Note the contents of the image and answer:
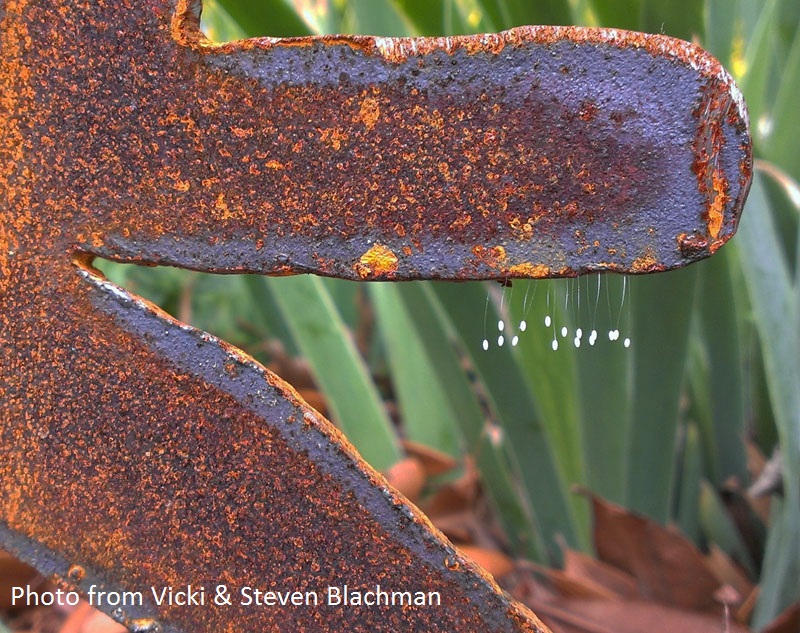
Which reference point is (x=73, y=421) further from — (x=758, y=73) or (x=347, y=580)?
(x=758, y=73)

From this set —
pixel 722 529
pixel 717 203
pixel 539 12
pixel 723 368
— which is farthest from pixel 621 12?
pixel 722 529

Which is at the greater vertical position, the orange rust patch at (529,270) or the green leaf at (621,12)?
the green leaf at (621,12)

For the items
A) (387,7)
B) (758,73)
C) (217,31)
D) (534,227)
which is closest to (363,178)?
(534,227)

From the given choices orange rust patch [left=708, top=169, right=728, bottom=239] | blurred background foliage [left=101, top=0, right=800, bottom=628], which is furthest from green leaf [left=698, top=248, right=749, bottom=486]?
orange rust patch [left=708, top=169, right=728, bottom=239]

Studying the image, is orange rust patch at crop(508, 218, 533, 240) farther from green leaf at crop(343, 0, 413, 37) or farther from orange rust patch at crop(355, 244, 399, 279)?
green leaf at crop(343, 0, 413, 37)

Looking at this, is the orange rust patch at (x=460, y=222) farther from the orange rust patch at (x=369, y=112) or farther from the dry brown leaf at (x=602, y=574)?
the dry brown leaf at (x=602, y=574)

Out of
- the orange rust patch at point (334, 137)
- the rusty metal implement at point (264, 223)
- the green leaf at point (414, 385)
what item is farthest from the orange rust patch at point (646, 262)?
the green leaf at point (414, 385)
